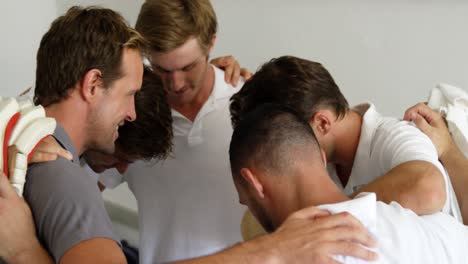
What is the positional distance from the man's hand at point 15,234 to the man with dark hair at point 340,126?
588 mm

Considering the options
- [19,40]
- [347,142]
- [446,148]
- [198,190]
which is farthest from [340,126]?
[19,40]

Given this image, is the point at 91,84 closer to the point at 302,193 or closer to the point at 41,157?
the point at 41,157

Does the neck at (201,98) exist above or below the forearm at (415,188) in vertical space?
below

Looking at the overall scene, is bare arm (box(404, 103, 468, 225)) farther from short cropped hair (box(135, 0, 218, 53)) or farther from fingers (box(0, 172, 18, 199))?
fingers (box(0, 172, 18, 199))

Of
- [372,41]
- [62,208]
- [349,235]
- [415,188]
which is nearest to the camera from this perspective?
[349,235]

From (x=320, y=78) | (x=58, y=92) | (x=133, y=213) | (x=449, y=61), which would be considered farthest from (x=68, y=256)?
(x=133, y=213)

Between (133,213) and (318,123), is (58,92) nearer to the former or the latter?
(318,123)

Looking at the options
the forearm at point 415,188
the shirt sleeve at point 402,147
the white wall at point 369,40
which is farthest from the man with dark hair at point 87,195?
the white wall at point 369,40

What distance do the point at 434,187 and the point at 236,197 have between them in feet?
2.32

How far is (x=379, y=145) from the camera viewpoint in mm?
1431

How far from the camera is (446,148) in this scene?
4.88 ft

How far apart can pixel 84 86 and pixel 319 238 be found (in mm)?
651

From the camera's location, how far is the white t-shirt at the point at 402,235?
1013mm

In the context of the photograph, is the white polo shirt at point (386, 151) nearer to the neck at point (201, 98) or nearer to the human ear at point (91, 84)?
the neck at point (201, 98)
